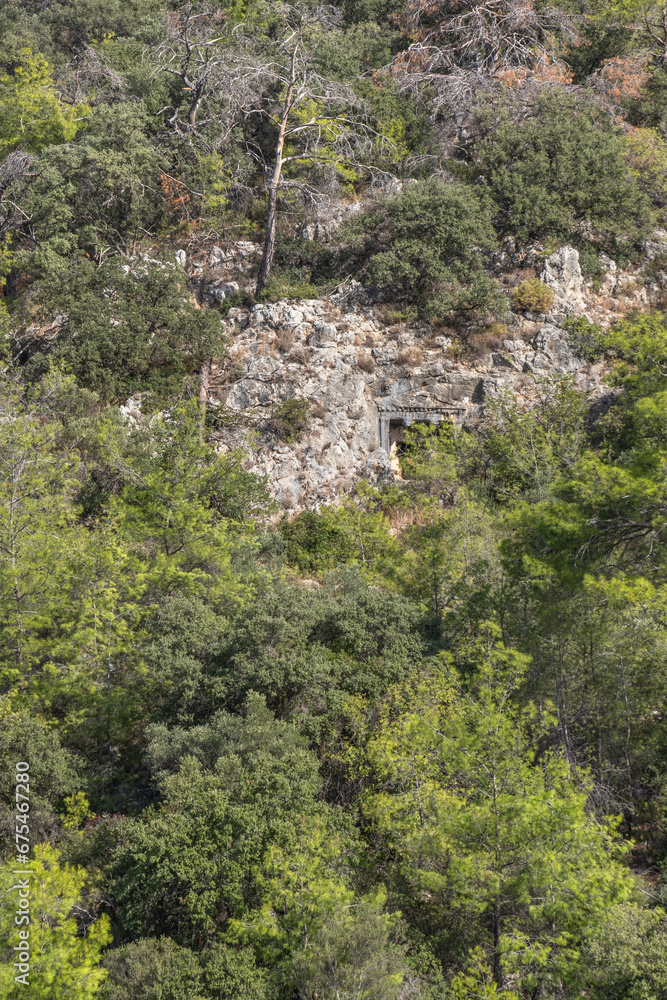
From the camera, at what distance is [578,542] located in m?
12.8

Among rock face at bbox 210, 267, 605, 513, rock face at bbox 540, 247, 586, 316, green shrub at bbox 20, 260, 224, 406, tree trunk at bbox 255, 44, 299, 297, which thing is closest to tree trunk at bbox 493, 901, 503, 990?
rock face at bbox 210, 267, 605, 513

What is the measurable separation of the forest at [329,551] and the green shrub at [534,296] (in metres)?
0.08

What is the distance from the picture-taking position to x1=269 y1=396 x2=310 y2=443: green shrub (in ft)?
78.1

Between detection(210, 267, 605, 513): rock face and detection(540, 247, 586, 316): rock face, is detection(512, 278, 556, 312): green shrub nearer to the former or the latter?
detection(540, 247, 586, 316): rock face

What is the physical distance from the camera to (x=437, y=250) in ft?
82.9

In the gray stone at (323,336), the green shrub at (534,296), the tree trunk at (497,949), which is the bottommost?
the tree trunk at (497,949)

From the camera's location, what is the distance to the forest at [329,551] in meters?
9.80

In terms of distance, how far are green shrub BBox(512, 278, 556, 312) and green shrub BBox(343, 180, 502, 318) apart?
3.46 ft

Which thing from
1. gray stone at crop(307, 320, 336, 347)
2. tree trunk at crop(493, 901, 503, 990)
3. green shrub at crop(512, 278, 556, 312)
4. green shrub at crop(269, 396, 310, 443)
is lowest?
green shrub at crop(269, 396, 310, 443)

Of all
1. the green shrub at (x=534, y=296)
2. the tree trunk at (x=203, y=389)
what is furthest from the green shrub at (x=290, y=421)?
the green shrub at (x=534, y=296)

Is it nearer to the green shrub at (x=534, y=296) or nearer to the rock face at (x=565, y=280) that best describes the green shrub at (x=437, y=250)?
the green shrub at (x=534, y=296)

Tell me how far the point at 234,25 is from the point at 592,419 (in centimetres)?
2757

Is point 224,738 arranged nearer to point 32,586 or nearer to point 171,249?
point 32,586

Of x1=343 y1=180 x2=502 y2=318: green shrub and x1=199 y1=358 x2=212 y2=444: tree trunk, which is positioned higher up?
x1=343 y1=180 x2=502 y2=318: green shrub
